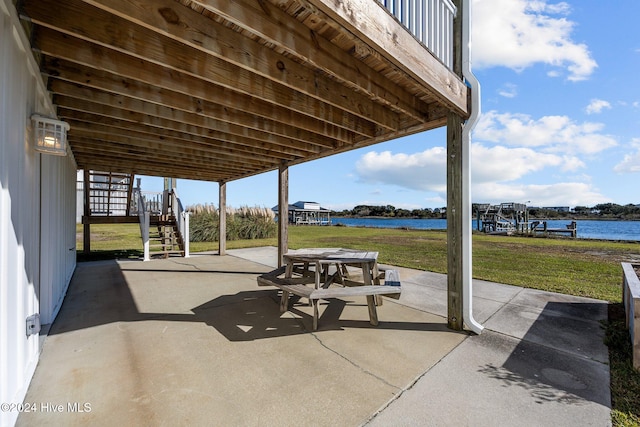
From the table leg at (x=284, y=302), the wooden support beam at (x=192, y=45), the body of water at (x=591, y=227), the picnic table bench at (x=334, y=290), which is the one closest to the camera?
the wooden support beam at (x=192, y=45)

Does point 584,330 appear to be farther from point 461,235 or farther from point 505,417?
point 505,417

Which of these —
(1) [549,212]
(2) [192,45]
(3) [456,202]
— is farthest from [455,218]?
(1) [549,212]

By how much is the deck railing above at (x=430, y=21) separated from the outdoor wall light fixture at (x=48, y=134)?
2994mm

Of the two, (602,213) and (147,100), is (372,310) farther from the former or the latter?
(602,213)

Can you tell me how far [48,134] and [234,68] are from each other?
1711 millimetres

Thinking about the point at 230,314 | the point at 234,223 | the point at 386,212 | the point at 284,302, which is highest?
the point at 386,212

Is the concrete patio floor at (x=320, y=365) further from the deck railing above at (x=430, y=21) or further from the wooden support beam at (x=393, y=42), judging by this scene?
the deck railing above at (x=430, y=21)

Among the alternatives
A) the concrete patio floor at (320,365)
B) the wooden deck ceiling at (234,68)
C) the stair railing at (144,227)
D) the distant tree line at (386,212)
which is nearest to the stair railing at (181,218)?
the stair railing at (144,227)

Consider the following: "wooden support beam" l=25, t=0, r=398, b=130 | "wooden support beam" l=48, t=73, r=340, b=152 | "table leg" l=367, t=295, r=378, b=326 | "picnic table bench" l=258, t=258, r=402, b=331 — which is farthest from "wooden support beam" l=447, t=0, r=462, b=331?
"wooden support beam" l=48, t=73, r=340, b=152

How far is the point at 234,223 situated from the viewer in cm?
1262

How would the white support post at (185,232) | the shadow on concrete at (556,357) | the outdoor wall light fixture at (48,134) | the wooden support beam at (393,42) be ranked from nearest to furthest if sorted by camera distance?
1. the wooden support beam at (393,42)
2. the shadow on concrete at (556,357)
3. the outdoor wall light fixture at (48,134)
4. the white support post at (185,232)

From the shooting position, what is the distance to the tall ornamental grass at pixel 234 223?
12.1m

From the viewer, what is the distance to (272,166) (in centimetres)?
642

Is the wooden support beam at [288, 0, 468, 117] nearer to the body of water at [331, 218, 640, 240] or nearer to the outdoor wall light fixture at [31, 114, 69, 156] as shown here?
the outdoor wall light fixture at [31, 114, 69, 156]
